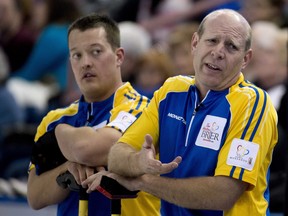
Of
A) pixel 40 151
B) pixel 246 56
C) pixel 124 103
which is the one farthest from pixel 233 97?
pixel 40 151

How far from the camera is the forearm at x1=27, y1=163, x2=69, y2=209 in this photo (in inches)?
219

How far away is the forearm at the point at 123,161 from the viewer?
16.1 ft

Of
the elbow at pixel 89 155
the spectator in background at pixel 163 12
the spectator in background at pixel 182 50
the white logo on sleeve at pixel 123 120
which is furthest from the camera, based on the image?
the spectator in background at pixel 163 12

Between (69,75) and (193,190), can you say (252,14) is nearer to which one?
(69,75)

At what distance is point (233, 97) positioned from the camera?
194 inches

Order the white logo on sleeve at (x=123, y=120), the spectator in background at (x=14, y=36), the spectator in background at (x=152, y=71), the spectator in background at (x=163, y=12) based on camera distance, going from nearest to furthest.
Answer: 1. the white logo on sleeve at (x=123, y=120)
2. the spectator in background at (x=152, y=71)
3. the spectator in background at (x=163, y=12)
4. the spectator in background at (x=14, y=36)

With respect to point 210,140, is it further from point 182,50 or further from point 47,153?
point 182,50

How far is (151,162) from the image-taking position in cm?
476

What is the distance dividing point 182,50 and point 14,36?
2.87m

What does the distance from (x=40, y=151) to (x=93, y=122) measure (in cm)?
34

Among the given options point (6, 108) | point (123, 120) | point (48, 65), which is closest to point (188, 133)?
point (123, 120)

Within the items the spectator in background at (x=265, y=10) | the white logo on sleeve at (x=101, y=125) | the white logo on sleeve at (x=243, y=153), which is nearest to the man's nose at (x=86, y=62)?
the white logo on sleeve at (x=101, y=125)

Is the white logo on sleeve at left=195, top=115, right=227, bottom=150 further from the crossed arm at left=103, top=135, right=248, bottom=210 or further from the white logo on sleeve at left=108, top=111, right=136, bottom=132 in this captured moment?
the white logo on sleeve at left=108, top=111, right=136, bottom=132

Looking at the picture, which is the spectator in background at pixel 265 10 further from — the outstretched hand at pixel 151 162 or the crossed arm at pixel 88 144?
the outstretched hand at pixel 151 162
